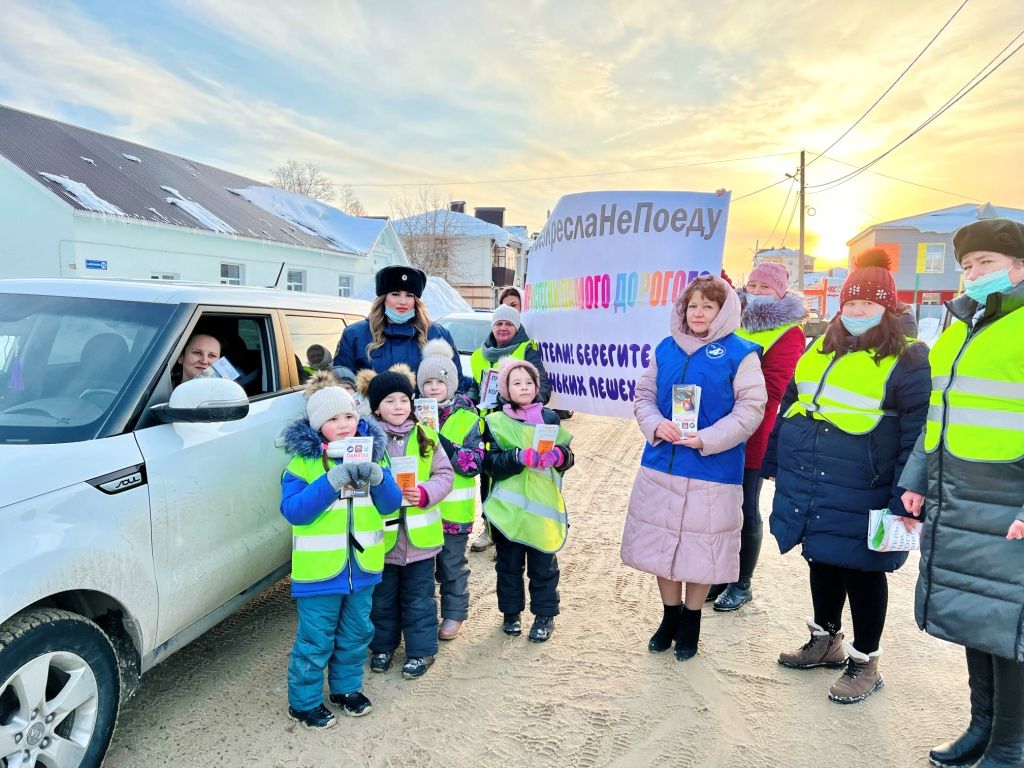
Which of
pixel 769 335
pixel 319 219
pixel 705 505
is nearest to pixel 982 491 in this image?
pixel 705 505

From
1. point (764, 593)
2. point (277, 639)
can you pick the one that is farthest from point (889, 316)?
point (277, 639)

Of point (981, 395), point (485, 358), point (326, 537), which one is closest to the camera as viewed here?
point (981, 395)

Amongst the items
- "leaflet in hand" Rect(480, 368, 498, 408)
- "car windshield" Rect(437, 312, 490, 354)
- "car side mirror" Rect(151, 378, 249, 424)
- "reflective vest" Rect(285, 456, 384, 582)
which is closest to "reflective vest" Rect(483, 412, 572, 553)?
"leaflet in hand" Rect(480, 368, 498, 408)

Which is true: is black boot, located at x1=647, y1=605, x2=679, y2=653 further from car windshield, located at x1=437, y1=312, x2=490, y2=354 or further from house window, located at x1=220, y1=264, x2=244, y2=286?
house window, located at x1=220, y1=264, x2=244, y2=286

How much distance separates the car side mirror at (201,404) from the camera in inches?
99.1

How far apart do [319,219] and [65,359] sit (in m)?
27.3

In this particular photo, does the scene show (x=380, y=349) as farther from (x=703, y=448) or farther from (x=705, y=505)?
(x=705, y=505)

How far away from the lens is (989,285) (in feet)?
8.07

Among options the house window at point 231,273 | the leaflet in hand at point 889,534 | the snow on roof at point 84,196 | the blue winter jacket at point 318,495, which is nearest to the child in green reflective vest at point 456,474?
the blue winter jacket at point 318,495

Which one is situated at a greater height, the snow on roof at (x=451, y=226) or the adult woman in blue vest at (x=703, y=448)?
the snow on roof at (x=451, y=226)

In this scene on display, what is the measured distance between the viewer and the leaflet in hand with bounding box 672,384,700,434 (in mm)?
3203

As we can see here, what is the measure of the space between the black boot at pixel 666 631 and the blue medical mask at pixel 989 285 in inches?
83.3

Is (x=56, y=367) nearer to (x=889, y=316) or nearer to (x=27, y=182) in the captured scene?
(x=889, y=316)

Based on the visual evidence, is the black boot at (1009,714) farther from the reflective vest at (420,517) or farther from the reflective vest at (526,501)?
the reflective vest at (420,517)
